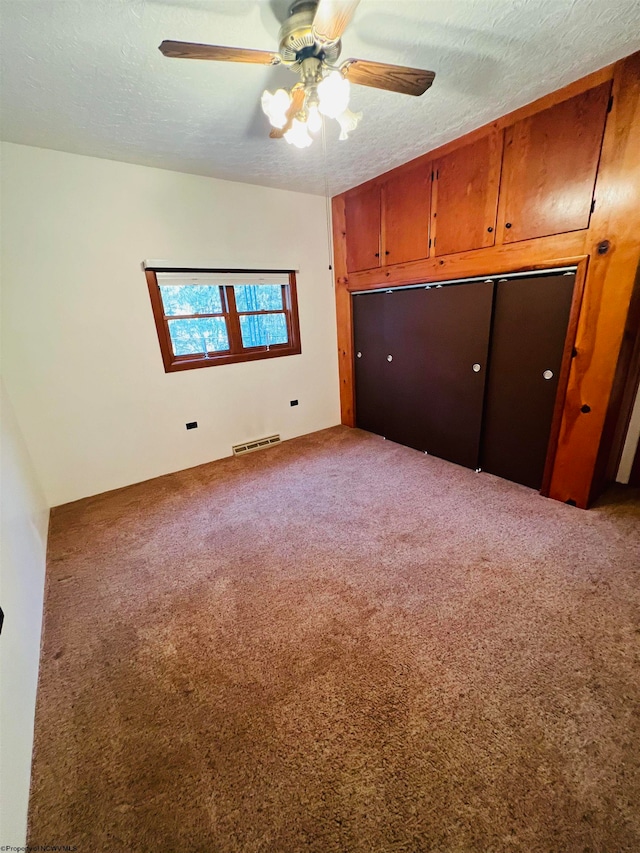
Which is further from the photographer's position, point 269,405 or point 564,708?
point 269,405

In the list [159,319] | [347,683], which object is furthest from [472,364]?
[159,319]

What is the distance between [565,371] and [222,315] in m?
2.87

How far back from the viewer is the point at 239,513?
2504mm

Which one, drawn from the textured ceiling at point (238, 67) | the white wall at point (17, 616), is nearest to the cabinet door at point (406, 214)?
the textured ceiling at point (238, 67)

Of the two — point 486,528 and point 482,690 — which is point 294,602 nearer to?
point 482,690

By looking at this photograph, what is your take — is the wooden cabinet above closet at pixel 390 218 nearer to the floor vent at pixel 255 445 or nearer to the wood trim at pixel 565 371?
the wood trim at pixel 565 371

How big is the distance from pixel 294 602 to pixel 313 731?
0.57 metres

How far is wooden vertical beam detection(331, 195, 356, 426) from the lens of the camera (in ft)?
11.4

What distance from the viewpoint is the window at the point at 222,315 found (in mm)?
2918

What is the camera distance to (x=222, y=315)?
321 centimetres

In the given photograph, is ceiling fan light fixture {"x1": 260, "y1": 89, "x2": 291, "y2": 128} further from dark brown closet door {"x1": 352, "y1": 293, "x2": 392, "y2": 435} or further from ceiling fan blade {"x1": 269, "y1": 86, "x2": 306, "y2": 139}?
dark brown closet door {"x1": 352, "y1": 293, "x2": 392, "y2": 435}

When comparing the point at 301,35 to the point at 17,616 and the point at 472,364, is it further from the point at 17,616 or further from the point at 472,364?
the point at 17,616

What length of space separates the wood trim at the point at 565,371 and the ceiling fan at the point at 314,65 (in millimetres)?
1432

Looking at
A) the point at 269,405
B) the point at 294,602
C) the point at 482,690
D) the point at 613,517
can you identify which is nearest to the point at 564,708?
the point at 482,690
